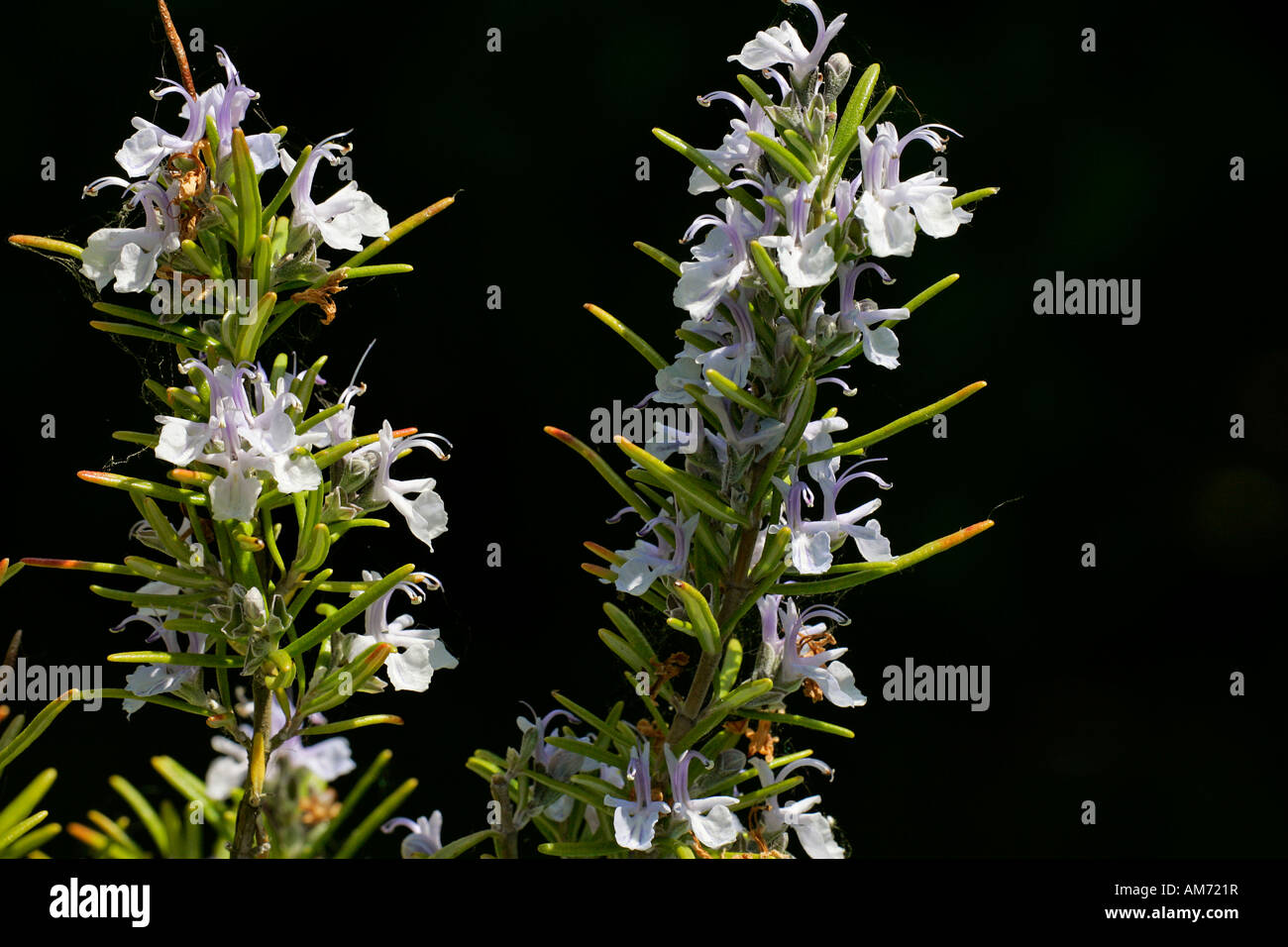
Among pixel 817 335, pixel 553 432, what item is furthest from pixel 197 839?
pixel 817 335

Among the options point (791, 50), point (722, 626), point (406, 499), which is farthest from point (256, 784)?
point (791, 50)

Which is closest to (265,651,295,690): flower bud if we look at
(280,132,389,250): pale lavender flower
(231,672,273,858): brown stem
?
(231,672,273,858): brown stem

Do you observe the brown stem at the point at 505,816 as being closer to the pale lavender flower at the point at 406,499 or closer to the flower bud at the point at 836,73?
the pale lavender flower at the point at 406,499

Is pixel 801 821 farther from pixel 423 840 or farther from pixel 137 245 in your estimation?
pixel 137 245

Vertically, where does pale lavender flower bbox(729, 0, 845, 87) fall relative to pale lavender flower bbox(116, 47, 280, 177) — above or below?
above

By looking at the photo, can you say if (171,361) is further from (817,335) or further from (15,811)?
(817,335)

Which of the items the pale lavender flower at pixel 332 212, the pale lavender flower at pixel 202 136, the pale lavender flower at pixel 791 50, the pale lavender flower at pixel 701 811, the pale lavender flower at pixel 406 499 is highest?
the pale lavender flower at pixel 791 50

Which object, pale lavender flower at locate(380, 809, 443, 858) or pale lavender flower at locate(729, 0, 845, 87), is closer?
pale lavender flower at locate(729, 0, 845, 87)

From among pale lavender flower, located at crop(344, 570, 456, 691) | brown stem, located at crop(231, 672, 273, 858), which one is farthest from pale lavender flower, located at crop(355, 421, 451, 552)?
brown stem, located at crop(231, 672, 273, 858)

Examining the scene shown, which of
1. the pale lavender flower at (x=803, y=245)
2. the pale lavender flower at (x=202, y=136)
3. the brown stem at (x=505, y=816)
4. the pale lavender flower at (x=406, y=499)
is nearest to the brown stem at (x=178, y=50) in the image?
the pale lavender flower at (x=202, y=136)

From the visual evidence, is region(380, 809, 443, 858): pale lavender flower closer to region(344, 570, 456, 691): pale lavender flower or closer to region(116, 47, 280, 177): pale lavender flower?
region(344, 570, 456, 691): pale lavender flower

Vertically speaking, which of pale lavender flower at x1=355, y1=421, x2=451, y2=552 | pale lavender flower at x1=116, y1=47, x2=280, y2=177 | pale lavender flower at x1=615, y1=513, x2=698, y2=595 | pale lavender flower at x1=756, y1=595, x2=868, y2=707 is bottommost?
pale lavender flower at x1=756, y1=595, x2=868, y2=707
